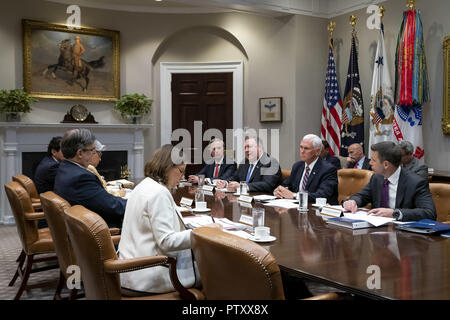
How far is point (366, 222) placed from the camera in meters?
2.82

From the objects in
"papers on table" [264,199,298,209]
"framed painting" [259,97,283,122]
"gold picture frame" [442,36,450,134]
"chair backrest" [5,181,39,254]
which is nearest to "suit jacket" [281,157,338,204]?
"papers on table" [264,199,298,209]

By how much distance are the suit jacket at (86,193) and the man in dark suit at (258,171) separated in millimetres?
1585

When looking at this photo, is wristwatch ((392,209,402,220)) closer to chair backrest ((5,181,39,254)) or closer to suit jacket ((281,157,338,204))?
suit jacket ((281,157,338,204))

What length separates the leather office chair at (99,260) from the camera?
2.07m

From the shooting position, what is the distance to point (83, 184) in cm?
327

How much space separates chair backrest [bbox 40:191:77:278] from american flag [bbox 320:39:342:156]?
5.34m

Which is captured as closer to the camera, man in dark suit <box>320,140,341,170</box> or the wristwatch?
the wristwatch

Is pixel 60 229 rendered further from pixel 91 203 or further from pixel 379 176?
pixel 379 176

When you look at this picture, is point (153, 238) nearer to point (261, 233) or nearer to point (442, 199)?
point (261, 233)

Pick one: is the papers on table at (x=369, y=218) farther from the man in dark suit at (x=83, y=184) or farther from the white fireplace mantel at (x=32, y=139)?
the white fireplace mantel at (x=32, y=139)

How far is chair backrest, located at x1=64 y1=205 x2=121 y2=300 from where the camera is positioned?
2.06 m

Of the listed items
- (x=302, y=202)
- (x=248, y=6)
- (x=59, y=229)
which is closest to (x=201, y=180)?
(x=302, y=202)

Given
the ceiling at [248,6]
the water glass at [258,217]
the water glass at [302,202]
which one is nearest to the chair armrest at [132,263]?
the water glass at [258,217]
